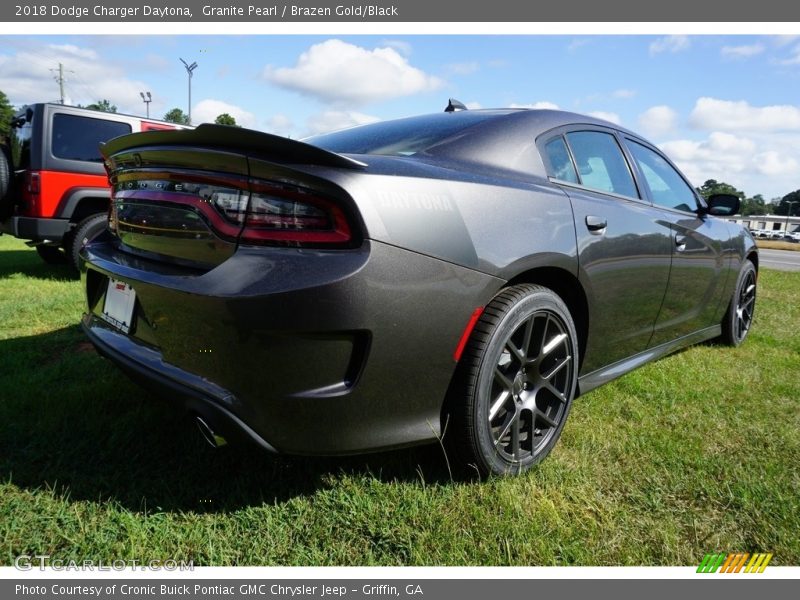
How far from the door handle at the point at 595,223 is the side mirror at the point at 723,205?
1.71m

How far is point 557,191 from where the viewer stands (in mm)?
2135

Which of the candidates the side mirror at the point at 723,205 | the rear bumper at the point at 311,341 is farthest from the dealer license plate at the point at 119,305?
the side mirror at the point at 723,205

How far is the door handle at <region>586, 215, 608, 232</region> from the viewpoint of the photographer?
7.29 ft

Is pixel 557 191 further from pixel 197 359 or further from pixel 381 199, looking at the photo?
pixel 197 359

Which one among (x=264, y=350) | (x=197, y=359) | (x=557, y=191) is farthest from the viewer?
(x=557, y=191)

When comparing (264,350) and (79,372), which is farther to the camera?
(79,372)

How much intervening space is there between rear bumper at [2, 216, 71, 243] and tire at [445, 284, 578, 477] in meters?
5.59

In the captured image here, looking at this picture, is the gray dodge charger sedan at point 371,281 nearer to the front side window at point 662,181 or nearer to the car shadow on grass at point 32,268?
the front side window at point 662,181

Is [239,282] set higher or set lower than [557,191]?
lower

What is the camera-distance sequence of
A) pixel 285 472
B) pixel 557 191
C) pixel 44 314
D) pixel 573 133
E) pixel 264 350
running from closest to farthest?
1. pixel 264 350
2. pixel 285 472
3. pixel 557 191
4. pixel 573 133
5. pixel 44 314

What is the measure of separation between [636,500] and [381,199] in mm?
1352

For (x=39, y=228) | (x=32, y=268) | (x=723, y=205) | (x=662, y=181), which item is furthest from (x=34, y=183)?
(x=723, y=205)

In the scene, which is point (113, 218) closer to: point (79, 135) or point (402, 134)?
point (402, 134)

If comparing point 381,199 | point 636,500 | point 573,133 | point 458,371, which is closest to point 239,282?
point 381,199
